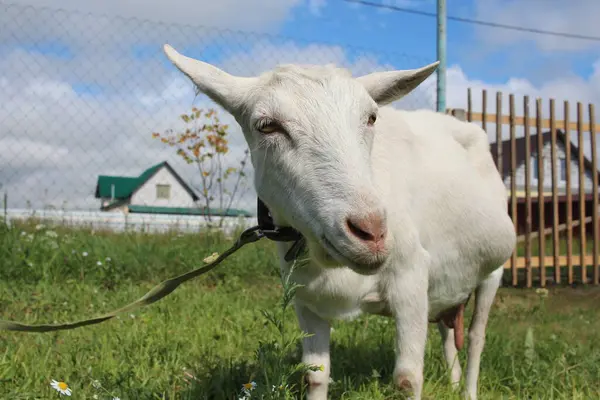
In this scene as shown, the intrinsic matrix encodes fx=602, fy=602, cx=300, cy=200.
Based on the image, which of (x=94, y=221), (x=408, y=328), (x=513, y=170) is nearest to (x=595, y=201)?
(x=513, y=170)

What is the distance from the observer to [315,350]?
307 centimetres

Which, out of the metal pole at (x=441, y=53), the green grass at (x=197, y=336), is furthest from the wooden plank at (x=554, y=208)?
the metal pole at (x=441, y=53)

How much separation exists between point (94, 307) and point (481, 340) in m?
3.30

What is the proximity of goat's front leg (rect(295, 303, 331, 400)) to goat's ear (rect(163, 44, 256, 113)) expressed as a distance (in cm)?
112

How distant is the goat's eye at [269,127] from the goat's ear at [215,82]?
0.80 feet

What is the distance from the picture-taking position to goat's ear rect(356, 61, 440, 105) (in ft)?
9.14

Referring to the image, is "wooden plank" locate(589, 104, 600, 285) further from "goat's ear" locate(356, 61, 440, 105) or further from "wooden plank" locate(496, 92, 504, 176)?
"goat's ear" locate(356, 61, 440, 105)

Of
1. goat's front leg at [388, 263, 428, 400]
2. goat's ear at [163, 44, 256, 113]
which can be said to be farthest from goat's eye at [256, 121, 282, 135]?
goat's front leg at [388, 263, 428, 400]

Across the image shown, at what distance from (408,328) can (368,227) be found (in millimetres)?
1028

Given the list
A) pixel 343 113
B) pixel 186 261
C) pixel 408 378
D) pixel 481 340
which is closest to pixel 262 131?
pixel 343 113

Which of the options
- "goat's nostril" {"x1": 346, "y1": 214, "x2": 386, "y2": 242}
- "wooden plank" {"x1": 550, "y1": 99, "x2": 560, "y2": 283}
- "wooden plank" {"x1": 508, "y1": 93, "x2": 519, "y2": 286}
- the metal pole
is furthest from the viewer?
"wooden plank" {"x1": 550, "y1": 99, "x2": 560, "y2": 283}

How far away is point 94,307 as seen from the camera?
5.34 metres

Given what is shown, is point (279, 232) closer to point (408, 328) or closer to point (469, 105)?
point (408, 328)

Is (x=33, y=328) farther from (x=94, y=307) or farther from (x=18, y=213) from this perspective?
(x=18, y=213)
